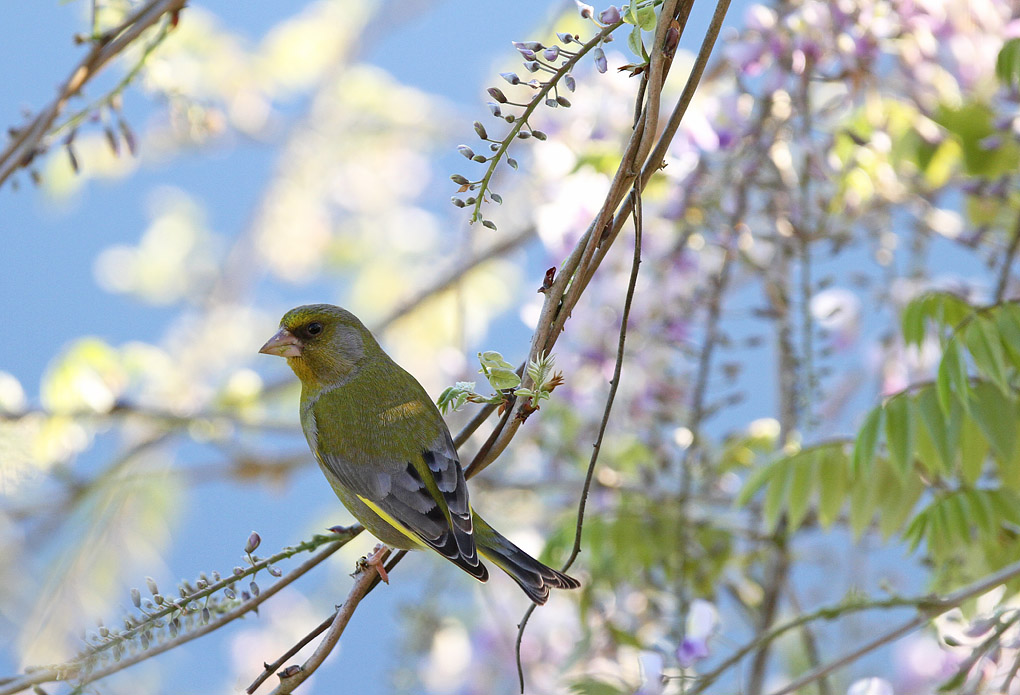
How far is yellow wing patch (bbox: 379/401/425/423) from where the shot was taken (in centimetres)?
132

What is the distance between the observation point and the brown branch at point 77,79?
1039 millimetres

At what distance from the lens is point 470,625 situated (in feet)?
10.5

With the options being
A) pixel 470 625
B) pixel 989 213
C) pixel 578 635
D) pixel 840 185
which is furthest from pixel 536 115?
pixel 470 625

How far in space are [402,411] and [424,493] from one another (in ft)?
0.49

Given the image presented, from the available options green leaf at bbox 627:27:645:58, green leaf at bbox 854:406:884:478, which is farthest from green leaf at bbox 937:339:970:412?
green leaf at bbox 627:27:645:58

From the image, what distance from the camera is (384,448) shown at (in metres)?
1.29

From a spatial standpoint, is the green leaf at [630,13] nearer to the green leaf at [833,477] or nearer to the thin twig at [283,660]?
the thin twig at [283,660]

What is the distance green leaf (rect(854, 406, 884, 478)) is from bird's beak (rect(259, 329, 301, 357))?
762 millimetres

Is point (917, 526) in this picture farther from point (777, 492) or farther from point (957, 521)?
point (777, 492)

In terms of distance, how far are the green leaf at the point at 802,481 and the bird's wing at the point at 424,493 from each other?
49 centimetres

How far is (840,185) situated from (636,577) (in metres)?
0.81

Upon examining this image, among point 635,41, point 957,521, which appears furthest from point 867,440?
point 635,41

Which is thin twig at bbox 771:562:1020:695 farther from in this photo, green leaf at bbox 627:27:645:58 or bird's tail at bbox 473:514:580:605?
green leaf at bbox 627:27:645:58

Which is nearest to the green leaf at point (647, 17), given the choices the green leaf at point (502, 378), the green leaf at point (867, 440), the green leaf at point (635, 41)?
the green leaf at point (635, 41)
